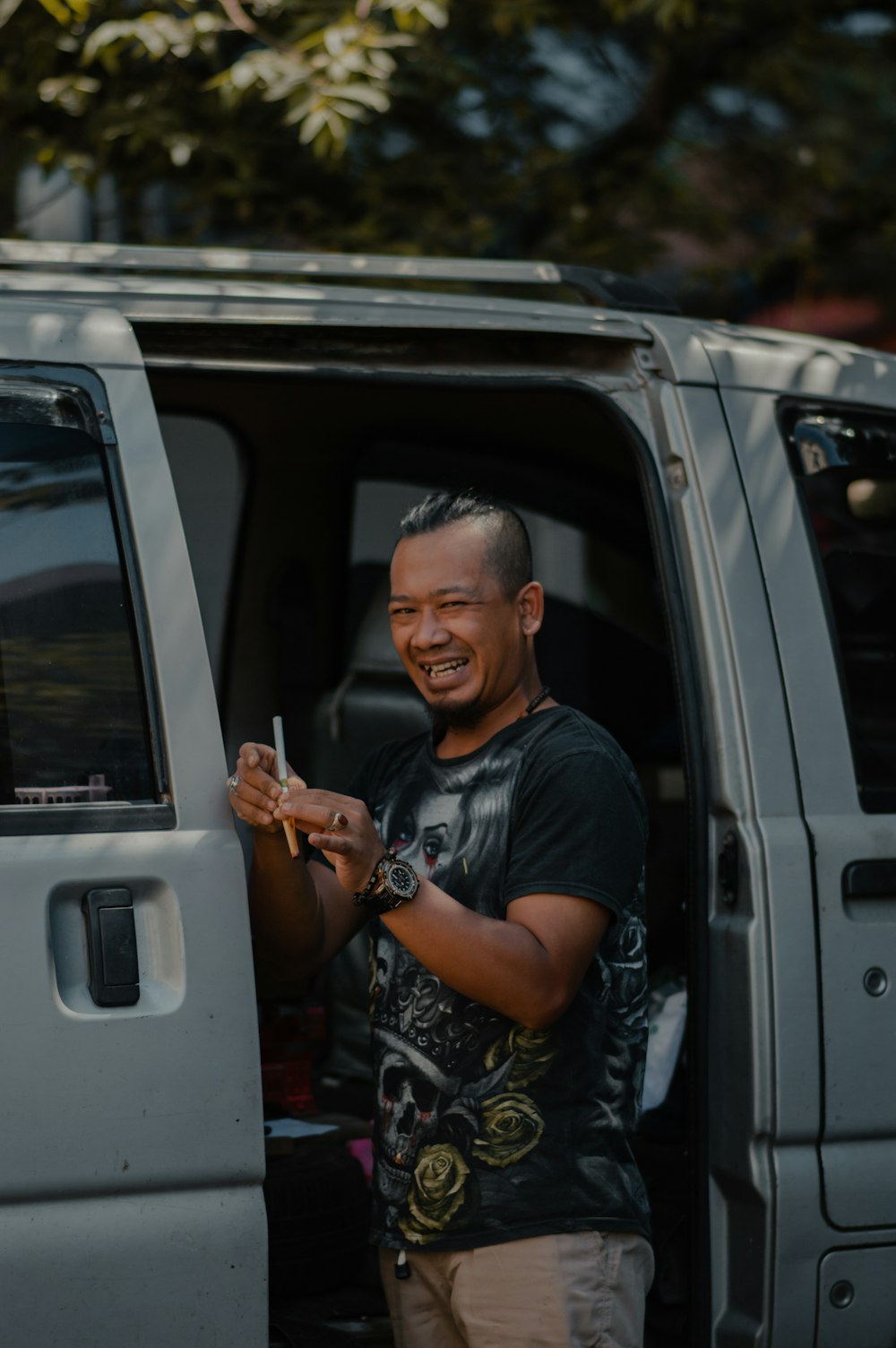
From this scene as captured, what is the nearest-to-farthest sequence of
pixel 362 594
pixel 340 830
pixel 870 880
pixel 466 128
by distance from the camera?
pixel 340 830, pixel 870 880, pixel 362 594, pixel 466 128

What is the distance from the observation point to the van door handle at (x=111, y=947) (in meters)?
2.04

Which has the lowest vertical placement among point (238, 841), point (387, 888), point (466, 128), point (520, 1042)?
point (520, 1042)

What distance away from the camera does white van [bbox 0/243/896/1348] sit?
79.9 inches

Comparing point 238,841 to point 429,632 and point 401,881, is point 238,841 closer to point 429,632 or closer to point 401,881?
point 401,881

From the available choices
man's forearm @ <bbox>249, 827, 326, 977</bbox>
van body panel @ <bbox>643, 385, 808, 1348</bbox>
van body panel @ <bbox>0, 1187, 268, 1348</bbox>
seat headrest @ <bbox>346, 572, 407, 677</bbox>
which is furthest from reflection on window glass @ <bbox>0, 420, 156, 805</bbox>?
seat headrest @ <bbox>346, 572, 407, 677</bbox>

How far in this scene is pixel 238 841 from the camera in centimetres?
216

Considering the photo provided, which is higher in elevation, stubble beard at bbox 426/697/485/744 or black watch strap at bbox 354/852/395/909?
stubble beard at bbox 426/697/485/744

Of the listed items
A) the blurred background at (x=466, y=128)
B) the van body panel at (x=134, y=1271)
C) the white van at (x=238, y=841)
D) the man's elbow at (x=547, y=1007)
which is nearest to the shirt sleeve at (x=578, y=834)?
the man's elbow at (x=547, y=1007)

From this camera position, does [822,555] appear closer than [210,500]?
Yes

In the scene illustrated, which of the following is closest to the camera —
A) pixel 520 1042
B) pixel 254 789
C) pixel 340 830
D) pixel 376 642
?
pixel 340 830

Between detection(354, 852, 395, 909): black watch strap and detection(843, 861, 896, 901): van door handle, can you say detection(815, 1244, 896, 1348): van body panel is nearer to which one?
detection(843, 861, 896, 901): van door handle

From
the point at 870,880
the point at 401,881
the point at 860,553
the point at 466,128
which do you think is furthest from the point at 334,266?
the point at 466,128

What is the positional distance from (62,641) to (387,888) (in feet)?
1.93

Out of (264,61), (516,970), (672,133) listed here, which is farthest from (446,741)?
(672,133)
